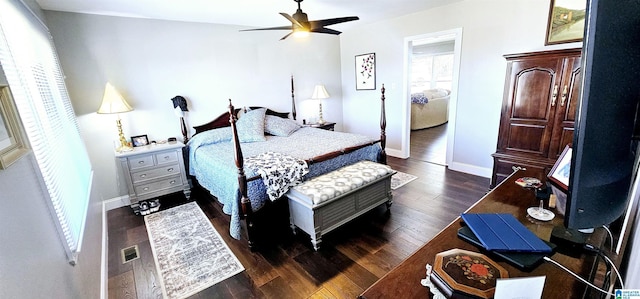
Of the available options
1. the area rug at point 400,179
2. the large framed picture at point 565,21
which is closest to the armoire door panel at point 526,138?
the large framed picture at point 565,21

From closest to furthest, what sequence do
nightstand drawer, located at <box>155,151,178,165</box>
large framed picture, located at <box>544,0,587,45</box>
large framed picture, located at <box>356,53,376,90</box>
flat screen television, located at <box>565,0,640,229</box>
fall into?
flat screen television, located at <box>565,0,640,229</box>
large framed picture, located at <box>544,0,587,45</box>
nightstand drawer, located at <box>155,151,178,165</box>
large framed picture, located at <box>356,53,376,90</box>

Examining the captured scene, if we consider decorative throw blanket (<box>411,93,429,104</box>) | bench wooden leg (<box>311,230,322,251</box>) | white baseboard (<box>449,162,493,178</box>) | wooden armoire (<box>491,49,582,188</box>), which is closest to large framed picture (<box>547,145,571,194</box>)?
wooden armoire (<box>491,49,582,188</box>)

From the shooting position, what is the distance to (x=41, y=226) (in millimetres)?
1032

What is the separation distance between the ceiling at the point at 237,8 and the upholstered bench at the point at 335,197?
2031mm

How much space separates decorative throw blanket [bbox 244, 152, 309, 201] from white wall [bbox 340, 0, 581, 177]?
8.57 ft

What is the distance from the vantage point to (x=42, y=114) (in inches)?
60.5

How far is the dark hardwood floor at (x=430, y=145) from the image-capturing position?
455cm

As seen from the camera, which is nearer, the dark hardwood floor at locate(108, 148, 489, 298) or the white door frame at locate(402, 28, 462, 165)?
the dark hardwood floor at locate(108, 148, 489, 298)

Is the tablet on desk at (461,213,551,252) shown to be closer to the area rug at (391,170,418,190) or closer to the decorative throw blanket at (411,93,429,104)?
the area rug at (391,170,418,190)

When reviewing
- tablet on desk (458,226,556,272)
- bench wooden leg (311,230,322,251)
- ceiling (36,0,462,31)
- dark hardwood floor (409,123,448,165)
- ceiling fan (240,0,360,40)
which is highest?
ceiling (36,0,462,31)

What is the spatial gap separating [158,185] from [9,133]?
2465mm

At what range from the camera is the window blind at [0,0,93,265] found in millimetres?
1202

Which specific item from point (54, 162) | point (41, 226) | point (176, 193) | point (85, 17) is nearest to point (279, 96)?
point (176, 193)

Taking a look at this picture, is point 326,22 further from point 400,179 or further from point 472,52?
point 400,179
